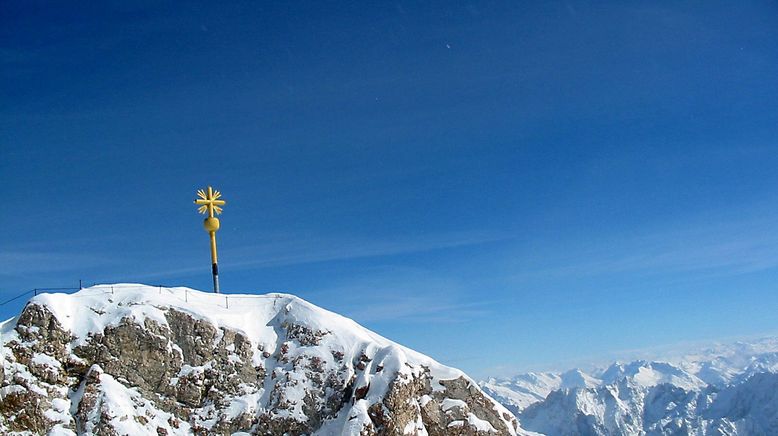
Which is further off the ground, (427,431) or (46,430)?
(46,430)

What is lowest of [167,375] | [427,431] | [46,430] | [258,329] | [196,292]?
[427,431]

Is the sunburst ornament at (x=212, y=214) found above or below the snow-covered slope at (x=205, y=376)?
above

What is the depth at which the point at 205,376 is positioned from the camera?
196 feet

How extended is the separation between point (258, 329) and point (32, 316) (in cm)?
2007

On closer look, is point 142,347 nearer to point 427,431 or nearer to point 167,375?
point 167,375

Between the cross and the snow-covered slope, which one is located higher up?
the cross

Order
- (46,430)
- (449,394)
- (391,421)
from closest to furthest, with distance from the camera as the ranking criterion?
(46,430), (391,421), (449,394)

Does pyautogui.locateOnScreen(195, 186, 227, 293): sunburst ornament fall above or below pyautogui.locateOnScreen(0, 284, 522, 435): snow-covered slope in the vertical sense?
above

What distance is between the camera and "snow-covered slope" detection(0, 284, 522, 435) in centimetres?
5412

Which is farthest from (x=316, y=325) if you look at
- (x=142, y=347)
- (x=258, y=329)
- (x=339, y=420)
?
(x=142, y=347)

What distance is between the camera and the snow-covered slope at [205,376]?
54.1m

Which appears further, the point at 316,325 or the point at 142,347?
the point at 316,325

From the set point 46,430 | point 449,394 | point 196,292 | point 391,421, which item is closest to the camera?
point 46,430

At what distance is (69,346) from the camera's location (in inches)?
2247
